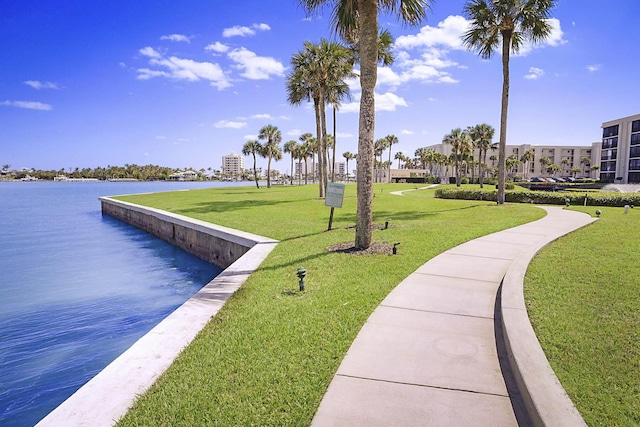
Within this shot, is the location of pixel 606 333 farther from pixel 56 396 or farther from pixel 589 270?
pixel 56 396

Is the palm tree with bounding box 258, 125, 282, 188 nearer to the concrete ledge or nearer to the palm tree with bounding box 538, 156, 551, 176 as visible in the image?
the concrete ledge

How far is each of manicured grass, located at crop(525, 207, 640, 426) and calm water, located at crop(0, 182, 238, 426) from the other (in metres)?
6.54

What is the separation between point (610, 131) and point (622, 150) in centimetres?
704

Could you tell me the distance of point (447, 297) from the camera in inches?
231

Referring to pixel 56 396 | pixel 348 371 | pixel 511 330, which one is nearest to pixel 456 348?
pixel 511 330

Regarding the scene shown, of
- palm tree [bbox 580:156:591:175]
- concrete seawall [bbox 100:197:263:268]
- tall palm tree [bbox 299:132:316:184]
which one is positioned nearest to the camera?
concrete seawall [bbox 100:197:263:268]

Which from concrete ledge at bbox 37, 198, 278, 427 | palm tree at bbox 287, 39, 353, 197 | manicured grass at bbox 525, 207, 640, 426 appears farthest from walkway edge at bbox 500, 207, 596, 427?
→ palm tree at bbox 287, 39, 353, 197

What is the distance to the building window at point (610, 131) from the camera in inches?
2724

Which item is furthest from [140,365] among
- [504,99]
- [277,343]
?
[504,99]

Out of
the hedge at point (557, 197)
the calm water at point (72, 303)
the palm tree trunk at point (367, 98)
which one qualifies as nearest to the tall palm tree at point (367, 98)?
the palm tree trunk at point (367, 98)

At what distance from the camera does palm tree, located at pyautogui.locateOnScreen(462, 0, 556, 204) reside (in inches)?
750

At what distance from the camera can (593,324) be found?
15.1 ft

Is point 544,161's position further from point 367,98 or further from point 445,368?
point 445,368

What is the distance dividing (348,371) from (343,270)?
3.92 m
